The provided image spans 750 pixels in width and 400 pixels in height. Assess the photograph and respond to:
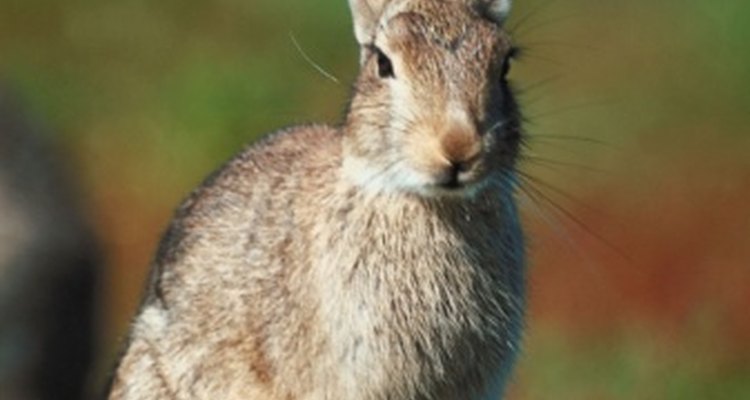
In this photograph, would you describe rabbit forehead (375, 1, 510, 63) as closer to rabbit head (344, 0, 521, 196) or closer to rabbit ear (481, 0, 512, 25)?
rabbit head (344, 0, 521, 196)

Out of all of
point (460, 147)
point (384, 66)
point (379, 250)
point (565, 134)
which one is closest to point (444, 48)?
point (384, 66)

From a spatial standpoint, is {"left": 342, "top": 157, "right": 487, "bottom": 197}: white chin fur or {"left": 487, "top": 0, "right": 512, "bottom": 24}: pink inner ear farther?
{"left": 487, "top": 0, "right": 512, "bottom": 24}: pink inner ear

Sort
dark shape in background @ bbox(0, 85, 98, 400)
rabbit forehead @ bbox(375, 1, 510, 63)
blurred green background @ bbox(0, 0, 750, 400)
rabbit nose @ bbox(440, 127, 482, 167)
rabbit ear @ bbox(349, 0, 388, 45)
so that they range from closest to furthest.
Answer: rabbit nose @ bbox(440, 127, 482, 167) → rabbit forehead @ bbox(375, 1, 510, 63) → rabbit ear @ bbox(349, 0, 388, 45) → dark shape in background @ bbox(0, 85, 98, 400) → blurred green background @ bbox(0, 0, 750, 400)

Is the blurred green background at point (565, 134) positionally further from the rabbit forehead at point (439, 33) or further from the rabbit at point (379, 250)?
the rabbit forehead at point (439, 33)

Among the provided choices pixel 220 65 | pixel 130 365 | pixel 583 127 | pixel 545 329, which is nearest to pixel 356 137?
pixel 130 365

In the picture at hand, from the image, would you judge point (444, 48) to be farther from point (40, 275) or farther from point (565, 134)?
point (565, 134)

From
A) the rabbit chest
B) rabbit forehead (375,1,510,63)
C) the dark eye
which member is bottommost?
the rabbit chest

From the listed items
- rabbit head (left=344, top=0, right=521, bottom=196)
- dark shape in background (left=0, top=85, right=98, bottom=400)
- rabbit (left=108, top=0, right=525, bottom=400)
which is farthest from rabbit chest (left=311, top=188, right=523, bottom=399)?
dark shape in background (left=0, top=85, right=98, bottom=400)

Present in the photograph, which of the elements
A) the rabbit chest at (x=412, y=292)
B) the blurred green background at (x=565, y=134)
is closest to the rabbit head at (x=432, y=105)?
the rabbit chest at (x=412, y=292)
